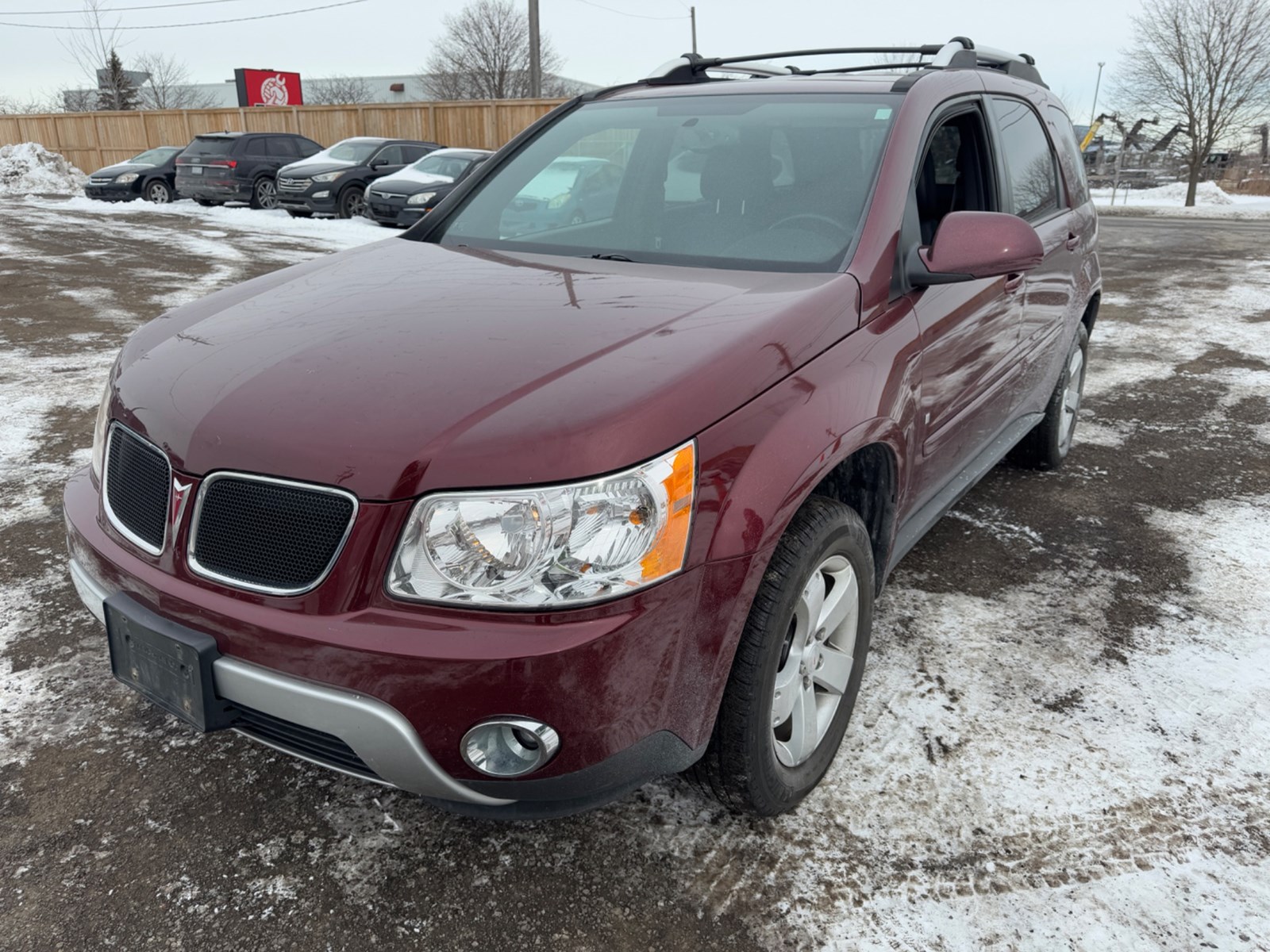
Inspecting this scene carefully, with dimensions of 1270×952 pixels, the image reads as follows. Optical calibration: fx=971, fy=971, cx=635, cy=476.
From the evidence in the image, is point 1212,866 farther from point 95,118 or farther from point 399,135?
point 95,118

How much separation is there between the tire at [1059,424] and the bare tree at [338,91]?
68907 millimetres

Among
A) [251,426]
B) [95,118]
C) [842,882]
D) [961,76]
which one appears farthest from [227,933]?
[95,118]

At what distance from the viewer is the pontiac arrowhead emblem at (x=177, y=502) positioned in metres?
1.92

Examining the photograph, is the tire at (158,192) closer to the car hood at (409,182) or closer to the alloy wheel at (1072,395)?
the car hood at (409,182)

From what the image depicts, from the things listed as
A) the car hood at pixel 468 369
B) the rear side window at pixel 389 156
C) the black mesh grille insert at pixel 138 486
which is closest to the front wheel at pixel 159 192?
the rear side window at pixel 389 156

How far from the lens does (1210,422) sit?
550 centimetres

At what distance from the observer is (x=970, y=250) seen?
2.54 meters

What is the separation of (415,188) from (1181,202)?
27545mm

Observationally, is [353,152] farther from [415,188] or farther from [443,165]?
[415,188]

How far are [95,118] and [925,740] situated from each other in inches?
1345

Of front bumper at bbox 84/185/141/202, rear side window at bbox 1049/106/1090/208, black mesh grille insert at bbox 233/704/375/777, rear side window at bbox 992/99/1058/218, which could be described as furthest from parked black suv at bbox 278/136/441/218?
black mesh grille insert at bbox 233/704/375/777

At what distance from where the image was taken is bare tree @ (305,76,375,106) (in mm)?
67062

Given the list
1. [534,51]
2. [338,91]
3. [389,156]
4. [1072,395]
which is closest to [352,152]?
[389,156]

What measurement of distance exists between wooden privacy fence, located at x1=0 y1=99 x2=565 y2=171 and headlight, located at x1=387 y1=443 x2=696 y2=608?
2132 cm
